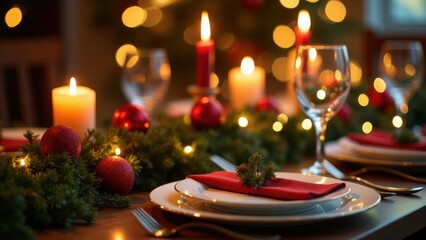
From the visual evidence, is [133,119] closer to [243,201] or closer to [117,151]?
[117,151]

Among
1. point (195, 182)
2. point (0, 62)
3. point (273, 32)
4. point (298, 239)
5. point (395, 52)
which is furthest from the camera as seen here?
point (273, 32)

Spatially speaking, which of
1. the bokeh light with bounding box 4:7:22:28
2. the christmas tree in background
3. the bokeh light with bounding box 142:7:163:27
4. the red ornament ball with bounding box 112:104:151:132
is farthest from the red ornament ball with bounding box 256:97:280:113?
the bokeh light with bounding box 142:7:163:27

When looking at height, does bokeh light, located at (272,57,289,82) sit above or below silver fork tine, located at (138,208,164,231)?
below

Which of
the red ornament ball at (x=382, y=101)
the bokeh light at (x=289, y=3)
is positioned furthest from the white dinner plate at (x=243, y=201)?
the bokeh light at (x=289, y=3)

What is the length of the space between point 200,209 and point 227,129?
55 centimetres

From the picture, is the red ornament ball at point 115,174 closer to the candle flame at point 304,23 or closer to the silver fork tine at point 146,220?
the silver fork tine at point 146,220

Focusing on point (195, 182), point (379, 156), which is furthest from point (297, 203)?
point (379, 156)

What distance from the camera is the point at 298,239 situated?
0.85 meters

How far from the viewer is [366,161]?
1367 mm

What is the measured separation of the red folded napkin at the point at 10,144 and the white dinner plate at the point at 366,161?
0.59 meters

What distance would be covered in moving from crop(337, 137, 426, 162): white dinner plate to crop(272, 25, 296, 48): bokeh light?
262cm

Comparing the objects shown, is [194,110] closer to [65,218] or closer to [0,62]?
[65,218]

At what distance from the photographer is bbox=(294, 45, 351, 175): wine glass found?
47.4 inches

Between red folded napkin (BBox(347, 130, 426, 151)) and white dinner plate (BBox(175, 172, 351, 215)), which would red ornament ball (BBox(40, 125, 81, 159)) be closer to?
white dinner plate (BBox(175, 172, 351, 215))
